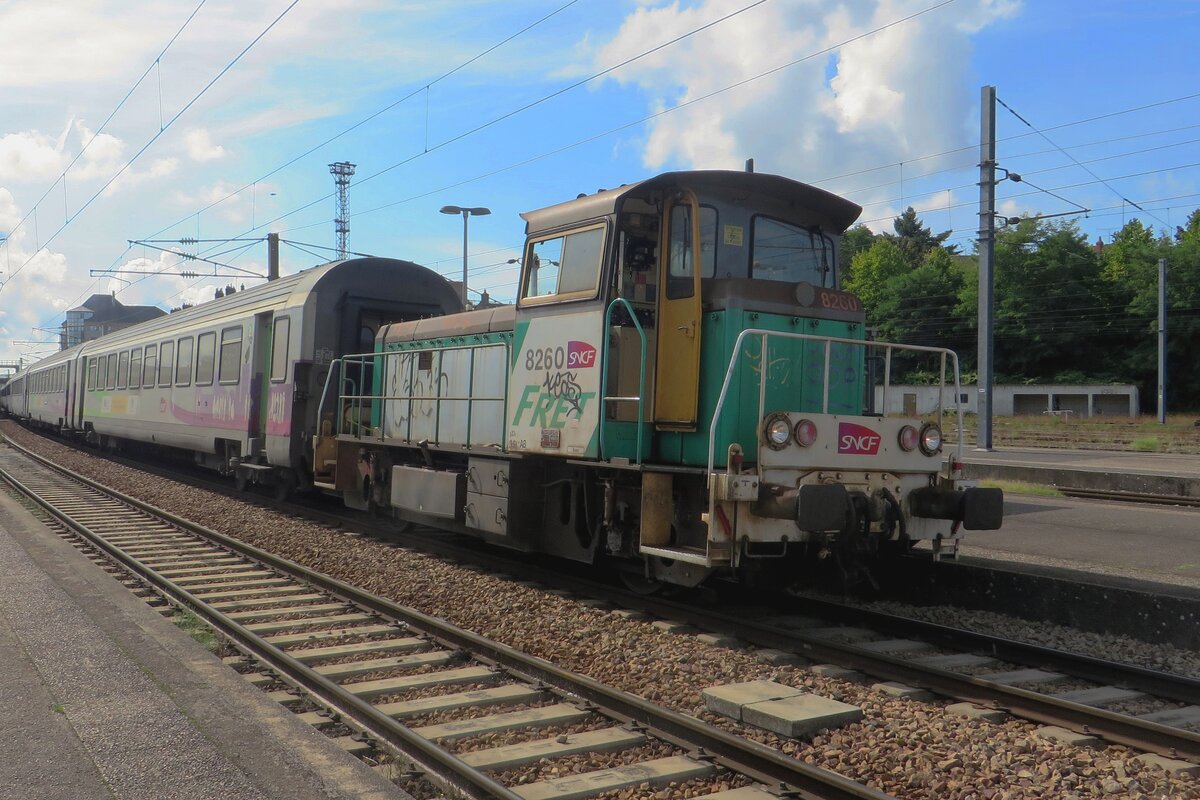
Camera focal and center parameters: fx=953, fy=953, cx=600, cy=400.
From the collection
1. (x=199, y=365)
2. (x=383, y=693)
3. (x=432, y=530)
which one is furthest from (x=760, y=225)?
(x=199, y=365)

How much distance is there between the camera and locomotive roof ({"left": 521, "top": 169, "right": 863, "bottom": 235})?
24.4ft

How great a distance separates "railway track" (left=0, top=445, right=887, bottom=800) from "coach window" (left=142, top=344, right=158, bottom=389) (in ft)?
38.6

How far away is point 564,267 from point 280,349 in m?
6.91

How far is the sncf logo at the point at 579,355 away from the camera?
25.4 ft

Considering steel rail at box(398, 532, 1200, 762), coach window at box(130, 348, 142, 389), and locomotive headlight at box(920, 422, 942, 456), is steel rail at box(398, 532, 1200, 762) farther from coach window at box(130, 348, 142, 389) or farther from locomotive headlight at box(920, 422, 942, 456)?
coach window at box(130, 348, 142, 389)

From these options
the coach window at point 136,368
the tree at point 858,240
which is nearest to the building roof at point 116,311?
the tree at point 858,240

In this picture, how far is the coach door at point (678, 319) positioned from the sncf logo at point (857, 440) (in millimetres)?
1144

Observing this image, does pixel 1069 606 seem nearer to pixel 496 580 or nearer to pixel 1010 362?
pixel 496 580

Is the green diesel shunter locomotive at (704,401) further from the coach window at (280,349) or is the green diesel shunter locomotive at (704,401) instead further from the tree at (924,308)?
the tree at (924,308)

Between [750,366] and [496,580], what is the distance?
10.8ft

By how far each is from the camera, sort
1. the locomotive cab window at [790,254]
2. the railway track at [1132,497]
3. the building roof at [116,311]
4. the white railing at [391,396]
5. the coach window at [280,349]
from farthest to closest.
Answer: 1. the building roof at [116,311]
2. the railway track at [1132,497]
3. the coach window at [280,349]
4. the white railing at [391,396]
5. the locomotive cab window at [790,254]

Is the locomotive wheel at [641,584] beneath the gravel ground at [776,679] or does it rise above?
above

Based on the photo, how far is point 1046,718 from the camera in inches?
204

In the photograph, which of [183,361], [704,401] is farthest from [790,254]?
[183,361]
